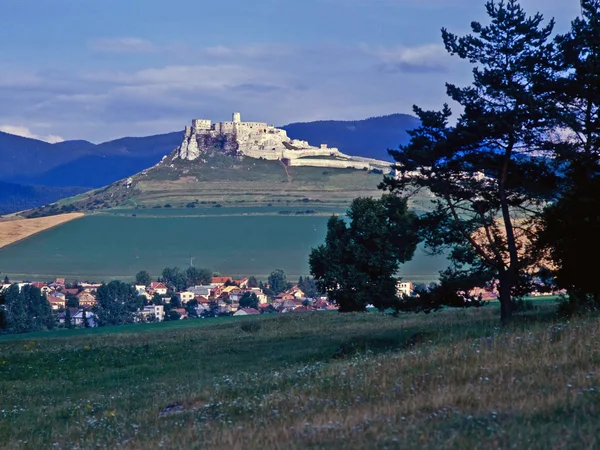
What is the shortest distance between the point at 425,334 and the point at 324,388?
34.1 ft

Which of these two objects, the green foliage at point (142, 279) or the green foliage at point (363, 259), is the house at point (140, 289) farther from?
the green foliage at point (363, 259)

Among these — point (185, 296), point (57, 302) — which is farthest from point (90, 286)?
point (57, 302)

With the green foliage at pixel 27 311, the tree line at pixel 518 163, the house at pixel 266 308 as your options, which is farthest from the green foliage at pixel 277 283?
the tree line at pixel 518 163

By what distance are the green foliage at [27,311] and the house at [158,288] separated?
3387 centimetres

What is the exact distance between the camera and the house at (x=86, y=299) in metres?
119

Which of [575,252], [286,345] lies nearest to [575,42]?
[575,252]

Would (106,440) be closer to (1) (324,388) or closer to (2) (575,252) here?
(1) (324,388)

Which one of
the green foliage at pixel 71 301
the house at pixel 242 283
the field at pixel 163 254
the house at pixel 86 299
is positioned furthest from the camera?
the field at pixel 163 254

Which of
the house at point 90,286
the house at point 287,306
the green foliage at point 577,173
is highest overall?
the green foliage at point 577,173

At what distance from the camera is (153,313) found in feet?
367

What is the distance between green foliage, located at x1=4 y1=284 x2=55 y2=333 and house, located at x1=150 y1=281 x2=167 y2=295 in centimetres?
3387

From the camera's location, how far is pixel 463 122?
27.4 meters

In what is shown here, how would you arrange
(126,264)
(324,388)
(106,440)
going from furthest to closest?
(126,264) < (324,388) < (106,440)

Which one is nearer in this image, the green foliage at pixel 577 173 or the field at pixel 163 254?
the green foliage at pixel 577 173
